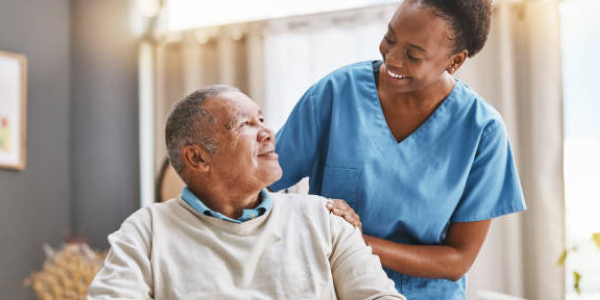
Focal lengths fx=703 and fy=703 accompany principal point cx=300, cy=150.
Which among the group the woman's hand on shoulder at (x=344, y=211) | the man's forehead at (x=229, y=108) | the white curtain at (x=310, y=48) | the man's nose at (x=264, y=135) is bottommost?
the woman's hand on shoulder at (x=344, y=211)

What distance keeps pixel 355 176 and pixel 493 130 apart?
13.7 inches

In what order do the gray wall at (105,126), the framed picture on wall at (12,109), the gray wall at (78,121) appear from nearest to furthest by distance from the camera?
1. the framed picture on wall at (12,109)
2. the gray wall at (78,121)
3. the gray wall at (105,126)

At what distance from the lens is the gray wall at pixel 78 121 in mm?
4199

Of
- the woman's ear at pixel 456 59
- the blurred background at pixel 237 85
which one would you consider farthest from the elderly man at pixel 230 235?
the blurred background at pixel 237 85

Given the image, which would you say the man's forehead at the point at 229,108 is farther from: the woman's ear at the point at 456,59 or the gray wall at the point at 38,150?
the gray wall at the point at 38,150

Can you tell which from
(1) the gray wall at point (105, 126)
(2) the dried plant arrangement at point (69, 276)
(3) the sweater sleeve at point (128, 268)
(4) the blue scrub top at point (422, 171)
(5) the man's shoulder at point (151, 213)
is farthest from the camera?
(1) the gray wall at point (105, 126)

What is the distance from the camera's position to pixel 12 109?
4.03 meters

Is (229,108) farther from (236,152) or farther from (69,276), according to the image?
(69,276)

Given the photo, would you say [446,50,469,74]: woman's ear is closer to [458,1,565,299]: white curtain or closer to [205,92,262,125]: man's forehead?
[205,92,262,125]: man's forehead

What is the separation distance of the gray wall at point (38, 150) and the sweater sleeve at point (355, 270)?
3.03 m

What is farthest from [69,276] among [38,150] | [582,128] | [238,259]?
[582,128]

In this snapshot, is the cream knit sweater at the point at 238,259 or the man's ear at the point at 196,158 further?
the man's ear at the point at 196,158

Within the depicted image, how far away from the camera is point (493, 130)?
1.68 meters

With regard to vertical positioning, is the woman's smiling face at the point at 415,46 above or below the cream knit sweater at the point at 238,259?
above
